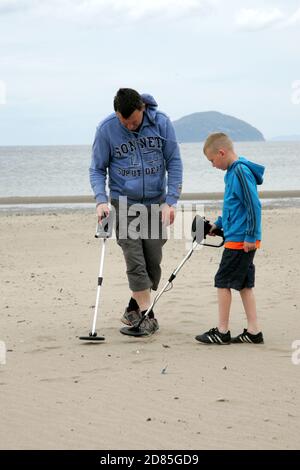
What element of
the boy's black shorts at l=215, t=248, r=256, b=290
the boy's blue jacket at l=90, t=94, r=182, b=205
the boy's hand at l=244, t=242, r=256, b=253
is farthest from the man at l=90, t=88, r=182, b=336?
the boy's hand at l=244, t=242, r=256, b=253

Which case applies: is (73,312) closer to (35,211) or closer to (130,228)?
(130,228)

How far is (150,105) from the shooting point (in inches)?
264

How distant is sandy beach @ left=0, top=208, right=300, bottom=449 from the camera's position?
464 centimetres

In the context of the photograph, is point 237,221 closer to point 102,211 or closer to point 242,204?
point 242,204

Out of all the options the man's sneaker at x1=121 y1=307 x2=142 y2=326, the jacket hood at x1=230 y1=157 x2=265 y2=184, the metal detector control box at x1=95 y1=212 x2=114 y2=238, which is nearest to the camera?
the jacket hood at x1=230 y1=157 x2=265 y2=184

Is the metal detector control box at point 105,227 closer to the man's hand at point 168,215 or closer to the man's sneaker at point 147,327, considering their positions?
the man's hand at point 168,215

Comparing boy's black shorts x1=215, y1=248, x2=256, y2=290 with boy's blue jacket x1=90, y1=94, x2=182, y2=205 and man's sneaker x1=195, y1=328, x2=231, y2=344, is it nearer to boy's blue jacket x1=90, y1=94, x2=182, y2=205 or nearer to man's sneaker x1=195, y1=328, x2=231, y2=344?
man's sneaker x1=195, y1=328, x2=231, y2=344

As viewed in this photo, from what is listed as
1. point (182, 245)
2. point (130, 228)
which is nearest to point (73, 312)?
point (130, 228)

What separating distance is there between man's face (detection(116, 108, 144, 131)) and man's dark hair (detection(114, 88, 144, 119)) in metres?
0.04

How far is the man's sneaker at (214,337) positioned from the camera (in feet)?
21.4

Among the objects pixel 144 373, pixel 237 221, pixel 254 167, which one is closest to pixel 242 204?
pixel 237 221

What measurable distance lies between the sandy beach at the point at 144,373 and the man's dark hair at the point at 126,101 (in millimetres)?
1753

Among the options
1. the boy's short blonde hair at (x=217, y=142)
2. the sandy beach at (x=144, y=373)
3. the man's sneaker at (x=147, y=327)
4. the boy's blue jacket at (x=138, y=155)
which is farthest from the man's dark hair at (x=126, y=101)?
the sandy beach at (x=144, y=373)

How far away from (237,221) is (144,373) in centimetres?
132
